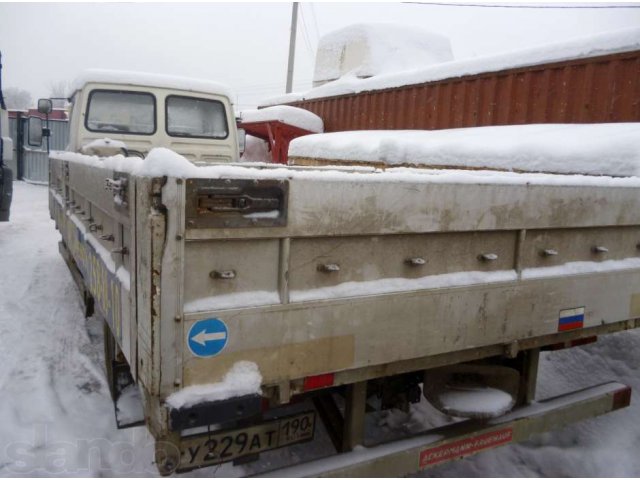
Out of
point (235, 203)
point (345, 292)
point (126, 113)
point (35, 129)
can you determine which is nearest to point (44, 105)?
point (35, 129)

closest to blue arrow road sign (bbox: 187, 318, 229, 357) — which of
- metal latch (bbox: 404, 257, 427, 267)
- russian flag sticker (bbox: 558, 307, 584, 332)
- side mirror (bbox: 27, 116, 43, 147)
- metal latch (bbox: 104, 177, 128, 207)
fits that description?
metal latch (bbox: 104, 177, 128, 207)

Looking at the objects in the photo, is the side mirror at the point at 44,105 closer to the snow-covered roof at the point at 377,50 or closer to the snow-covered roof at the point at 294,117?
the snow-covered roof at the point at 294,117

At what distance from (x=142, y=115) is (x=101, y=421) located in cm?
288

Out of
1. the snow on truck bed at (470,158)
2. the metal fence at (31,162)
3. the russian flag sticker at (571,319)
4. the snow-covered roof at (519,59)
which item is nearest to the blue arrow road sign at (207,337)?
the snow on truck bed at (470,158)

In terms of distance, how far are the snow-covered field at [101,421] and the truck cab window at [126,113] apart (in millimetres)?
1770

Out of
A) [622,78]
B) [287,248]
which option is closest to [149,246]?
[287,248]

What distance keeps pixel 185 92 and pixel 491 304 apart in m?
3.80

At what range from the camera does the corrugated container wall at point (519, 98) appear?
605cm

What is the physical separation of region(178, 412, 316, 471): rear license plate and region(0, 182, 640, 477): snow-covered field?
0.78 meters

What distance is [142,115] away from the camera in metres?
4.99

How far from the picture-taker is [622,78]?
236 inches

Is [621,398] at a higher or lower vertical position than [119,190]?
lower

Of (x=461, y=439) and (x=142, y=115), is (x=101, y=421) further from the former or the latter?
(x=142, y=115)

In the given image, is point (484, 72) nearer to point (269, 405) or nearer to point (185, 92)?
point (185, 92)
